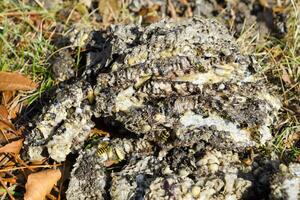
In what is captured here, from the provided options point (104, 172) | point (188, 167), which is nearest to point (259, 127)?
point (188, 167)

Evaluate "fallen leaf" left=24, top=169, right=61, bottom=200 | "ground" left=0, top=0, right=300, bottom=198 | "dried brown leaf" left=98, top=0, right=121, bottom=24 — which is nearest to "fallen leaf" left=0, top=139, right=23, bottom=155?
"ground" left=0, top=0, right=300, bottom=198

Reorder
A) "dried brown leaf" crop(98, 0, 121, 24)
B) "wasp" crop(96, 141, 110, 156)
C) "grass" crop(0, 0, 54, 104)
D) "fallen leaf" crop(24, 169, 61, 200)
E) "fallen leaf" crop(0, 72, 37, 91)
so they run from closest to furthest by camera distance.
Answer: "fallen leaf" crop(24, 169, 61, 200) < "wasp" crop(96, 141, 110, 156) < "fallen leaf" crop(0, 72, 37, 91) < "grass" crop(0, 0, 54, 104) < "dried brown leaf" crop(98, 0, 121, 24)

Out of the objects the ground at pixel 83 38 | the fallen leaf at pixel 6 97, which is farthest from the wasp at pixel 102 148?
the fallen leaf at pixel 6 97

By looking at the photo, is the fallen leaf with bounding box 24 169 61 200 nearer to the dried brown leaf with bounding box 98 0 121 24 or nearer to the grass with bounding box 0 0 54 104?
the grass with bounding box 0 0 54 104

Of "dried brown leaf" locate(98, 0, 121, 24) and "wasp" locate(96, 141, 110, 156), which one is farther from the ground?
"dried brown leaf" locate(98, 0, 121, 24)

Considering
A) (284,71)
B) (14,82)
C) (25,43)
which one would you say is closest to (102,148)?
(14,82)

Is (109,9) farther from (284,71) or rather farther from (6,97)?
(284,71)

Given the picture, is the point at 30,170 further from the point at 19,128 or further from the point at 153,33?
the point at 153,33
